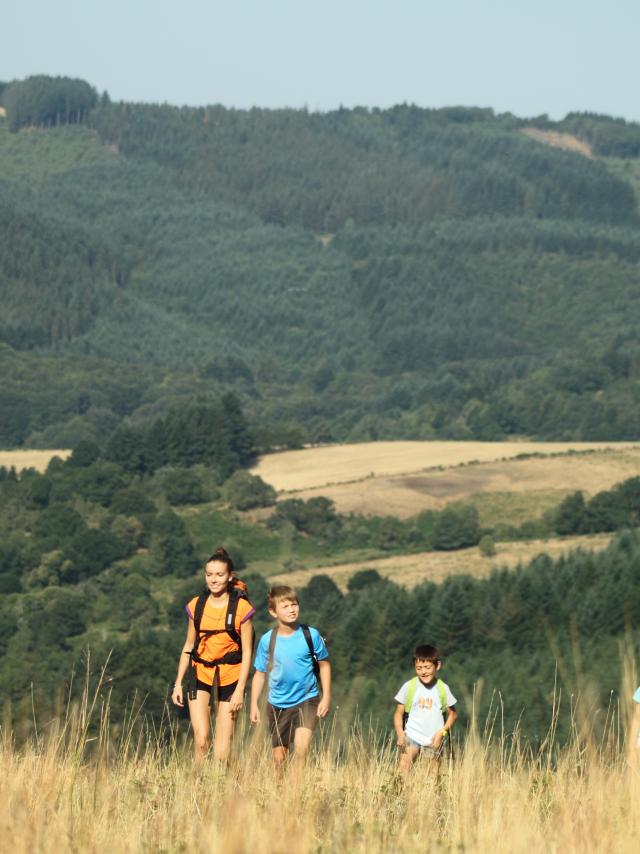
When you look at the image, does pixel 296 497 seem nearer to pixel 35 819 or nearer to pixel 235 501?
pixel 235 501

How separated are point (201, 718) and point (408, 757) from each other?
1.85m

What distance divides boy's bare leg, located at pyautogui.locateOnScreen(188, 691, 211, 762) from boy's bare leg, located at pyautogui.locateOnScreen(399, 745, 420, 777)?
1697 millimetres

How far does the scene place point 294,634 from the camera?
1548 centimetres

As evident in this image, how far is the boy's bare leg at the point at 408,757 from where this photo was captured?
568 inches

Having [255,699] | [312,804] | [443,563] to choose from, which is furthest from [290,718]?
[443,563]

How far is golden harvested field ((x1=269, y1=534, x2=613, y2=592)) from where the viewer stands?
5994 inches

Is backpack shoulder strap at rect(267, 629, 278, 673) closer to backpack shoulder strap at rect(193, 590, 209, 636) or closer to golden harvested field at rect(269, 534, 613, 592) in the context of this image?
backpack shoulder strap at rect(193, 590, 209, 636)

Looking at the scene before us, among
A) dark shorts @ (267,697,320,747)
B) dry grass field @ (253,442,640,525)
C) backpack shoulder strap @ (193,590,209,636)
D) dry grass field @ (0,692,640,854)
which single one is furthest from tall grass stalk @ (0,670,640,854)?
dry grass field @ (253,442,640,525)

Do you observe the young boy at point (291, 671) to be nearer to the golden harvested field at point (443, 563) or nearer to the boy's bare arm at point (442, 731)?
the boy's bare arm at point (442, 731)

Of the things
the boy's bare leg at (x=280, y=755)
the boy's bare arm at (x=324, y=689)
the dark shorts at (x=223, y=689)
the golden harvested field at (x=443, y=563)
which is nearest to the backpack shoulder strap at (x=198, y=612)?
the dark shorts at (x=223, y=689)

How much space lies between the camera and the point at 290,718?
611 inches

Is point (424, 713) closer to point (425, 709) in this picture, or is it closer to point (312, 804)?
point (425, 709)

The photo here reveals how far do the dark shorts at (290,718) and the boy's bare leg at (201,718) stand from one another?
55 centimetres

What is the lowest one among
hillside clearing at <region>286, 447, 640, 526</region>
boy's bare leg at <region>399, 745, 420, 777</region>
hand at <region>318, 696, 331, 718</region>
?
boy's bare leg at <region>399, 745, 420, 777</region>
